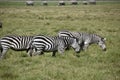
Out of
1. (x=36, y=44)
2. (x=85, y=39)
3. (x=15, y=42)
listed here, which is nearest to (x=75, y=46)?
(x=85, y=39)

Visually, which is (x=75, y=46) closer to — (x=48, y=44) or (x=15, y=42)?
(x=48, y=44)

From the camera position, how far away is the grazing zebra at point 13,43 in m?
12.0

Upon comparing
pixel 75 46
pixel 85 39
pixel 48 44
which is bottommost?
pixel 85 39

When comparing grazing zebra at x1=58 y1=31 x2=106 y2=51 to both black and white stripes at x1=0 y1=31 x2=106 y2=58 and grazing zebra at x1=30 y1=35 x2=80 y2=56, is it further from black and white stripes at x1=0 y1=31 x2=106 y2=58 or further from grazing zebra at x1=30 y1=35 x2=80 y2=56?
grazing zebra at x1=30 y1=35 x2=80 y2=56

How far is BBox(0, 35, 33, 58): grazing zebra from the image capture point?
1199 centimetres

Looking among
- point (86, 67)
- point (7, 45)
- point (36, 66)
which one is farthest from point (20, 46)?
point (86, 67)

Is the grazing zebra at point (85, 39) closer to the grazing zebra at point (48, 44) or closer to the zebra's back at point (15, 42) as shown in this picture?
the grazing zebra at point (48, 44)

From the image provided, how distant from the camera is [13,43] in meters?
12.1

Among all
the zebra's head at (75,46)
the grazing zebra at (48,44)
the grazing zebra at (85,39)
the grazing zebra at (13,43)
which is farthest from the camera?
the grazing zebra at (85,39)

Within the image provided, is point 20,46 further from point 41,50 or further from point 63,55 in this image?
point 63,55

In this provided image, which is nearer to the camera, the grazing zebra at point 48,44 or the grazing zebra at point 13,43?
the grazing zebra at point 13,43

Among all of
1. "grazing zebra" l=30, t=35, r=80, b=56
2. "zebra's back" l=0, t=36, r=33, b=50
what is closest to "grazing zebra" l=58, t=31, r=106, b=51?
"grazing zebra" l=30, t=35, r=80, b=56

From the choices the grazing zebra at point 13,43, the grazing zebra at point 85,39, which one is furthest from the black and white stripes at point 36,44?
the grazing zebra at point 85,39

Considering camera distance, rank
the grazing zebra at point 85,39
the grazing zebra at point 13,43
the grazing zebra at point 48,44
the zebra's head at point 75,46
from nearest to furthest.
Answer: the grazing zebra at point 13,43 → the grazing zebra at point 48,44 → the zebra's head at point 75,46 → the grazing zebra at point 85,39
